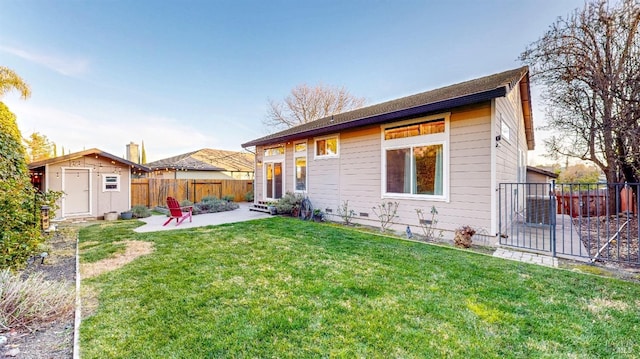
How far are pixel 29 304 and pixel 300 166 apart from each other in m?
8.18

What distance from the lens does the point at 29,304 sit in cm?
270

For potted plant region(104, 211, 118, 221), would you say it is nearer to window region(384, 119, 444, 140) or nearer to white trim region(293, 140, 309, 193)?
white trim region(293, 140, 309, 193)

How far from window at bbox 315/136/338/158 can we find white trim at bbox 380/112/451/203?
191 centimetres

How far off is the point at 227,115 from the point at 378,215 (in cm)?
1327

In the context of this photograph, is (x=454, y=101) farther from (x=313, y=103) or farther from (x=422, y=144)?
(x=313, y=103)

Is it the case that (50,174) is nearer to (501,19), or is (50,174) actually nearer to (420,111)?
(420,111)

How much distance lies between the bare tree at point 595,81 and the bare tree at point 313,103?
14230mm

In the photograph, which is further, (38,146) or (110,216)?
(38,146)

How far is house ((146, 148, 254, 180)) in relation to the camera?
1850 cm

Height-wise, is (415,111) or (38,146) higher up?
(38,146)

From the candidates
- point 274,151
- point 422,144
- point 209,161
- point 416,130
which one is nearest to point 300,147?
point 274,151

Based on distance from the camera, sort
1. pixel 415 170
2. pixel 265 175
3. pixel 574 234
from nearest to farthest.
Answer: pixel 574 234 → pixel 415 170 → pixel 265 175

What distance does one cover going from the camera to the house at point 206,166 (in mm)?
18500

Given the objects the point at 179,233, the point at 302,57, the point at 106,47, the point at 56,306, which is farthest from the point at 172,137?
the point at 56,306
